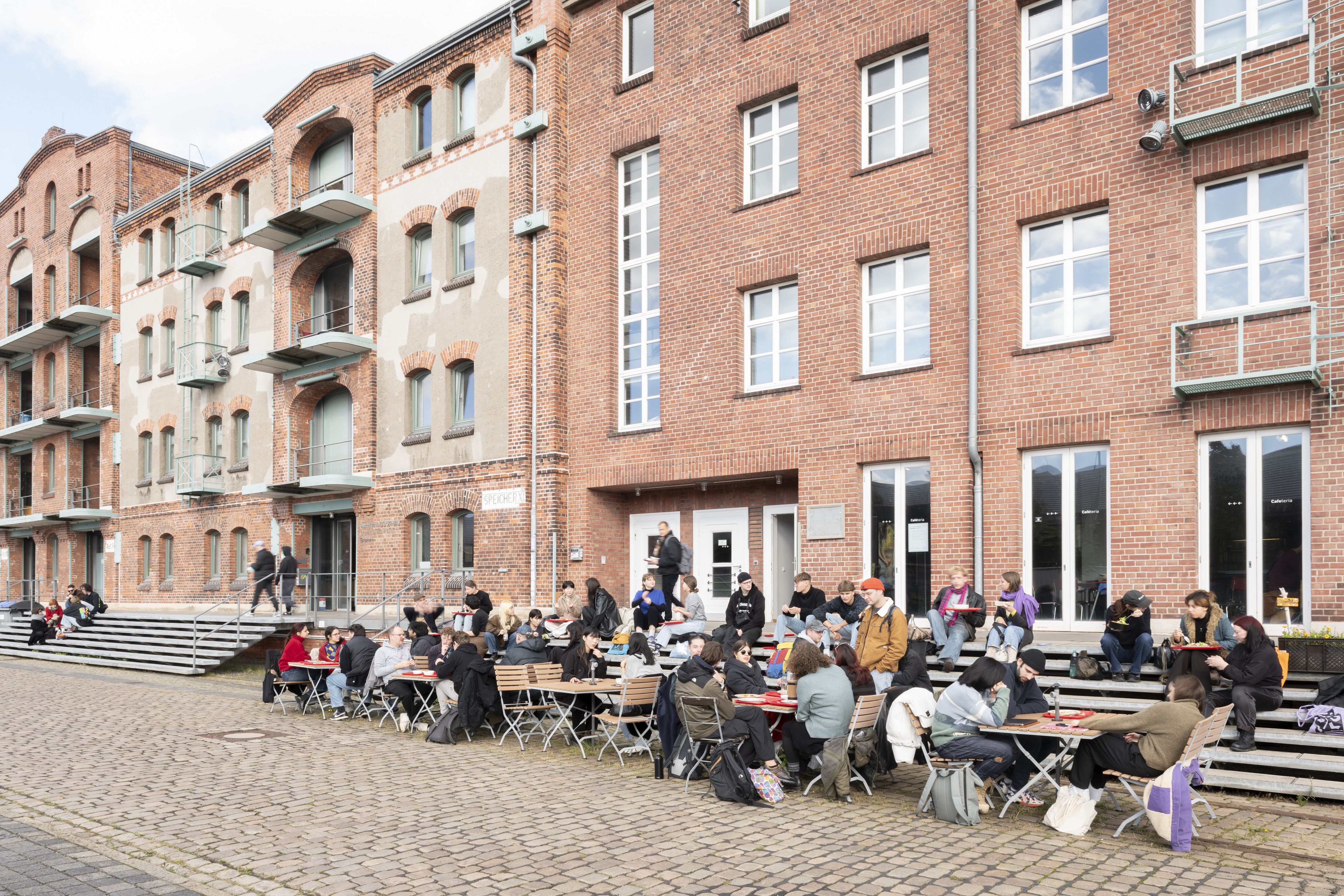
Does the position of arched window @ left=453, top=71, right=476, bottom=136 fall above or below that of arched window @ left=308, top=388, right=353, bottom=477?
above

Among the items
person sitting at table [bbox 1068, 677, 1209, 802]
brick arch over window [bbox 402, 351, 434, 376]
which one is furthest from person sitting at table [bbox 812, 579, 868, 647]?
brick arch over window [bbox 402, 351, 434, 376]

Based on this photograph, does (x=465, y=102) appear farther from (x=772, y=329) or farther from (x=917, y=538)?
(x=917, y=538)

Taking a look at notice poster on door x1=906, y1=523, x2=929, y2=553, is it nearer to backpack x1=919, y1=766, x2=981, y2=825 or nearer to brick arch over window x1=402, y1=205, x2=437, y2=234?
backpack x1=919, y1=766, x2=981, y2=825

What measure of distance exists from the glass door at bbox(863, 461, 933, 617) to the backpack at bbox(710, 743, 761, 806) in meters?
6.20

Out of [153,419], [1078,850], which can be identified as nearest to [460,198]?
[153,419]

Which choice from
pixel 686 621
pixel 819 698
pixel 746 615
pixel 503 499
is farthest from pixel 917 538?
pixel 503 499

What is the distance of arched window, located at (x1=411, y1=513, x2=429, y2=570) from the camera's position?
2253 cm

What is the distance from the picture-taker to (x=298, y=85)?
83.8 feet

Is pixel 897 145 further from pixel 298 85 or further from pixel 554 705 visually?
pixel 298 85

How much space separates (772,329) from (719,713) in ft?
29.2

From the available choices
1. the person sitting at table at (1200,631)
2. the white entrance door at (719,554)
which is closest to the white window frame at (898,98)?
the white entrance door at (719,554)

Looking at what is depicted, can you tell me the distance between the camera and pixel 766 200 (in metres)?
16.8

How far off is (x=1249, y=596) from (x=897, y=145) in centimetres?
803

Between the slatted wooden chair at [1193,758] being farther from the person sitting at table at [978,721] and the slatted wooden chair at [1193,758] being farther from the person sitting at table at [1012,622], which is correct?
the person sitting at table at [1012,622]
